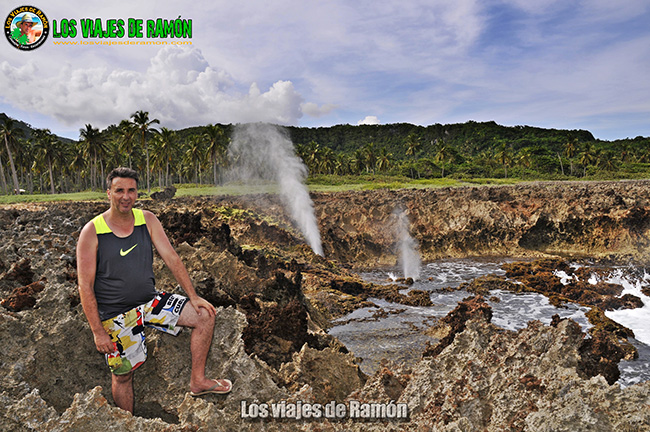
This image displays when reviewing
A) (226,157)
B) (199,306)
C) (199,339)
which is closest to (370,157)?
(226,157)

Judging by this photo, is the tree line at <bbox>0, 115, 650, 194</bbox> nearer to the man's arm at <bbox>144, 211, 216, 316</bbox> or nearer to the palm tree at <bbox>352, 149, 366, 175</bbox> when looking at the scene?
the palm tree at <bbox>352, 149, 366, 175</bbox>

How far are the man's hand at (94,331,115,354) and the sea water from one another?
6677 mm

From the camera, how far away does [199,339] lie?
130 inches

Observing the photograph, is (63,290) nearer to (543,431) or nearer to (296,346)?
(296,346)

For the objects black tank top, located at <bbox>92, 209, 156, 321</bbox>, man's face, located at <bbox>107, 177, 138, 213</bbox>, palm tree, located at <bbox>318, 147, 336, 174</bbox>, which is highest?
palm tree, located at <bbox>318, 147, 336, 174</bbox>

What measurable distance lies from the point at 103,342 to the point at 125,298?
1.15ft

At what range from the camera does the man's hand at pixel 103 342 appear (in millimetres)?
2947

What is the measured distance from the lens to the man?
2994 mm

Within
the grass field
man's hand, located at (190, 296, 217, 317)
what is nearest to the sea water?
man's hand, located at (190, 296, 217, 317)

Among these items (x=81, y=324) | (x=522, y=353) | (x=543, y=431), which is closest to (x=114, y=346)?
(x=81, y=324)

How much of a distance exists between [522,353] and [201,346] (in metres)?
3.04

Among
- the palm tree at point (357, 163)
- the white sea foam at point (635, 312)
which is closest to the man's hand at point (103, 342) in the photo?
the white sea foam at point (635, 312)

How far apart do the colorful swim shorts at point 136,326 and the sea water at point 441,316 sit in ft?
20.9

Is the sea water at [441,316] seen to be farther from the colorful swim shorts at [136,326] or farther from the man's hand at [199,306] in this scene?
the colorful swim shorts at [136,326]
